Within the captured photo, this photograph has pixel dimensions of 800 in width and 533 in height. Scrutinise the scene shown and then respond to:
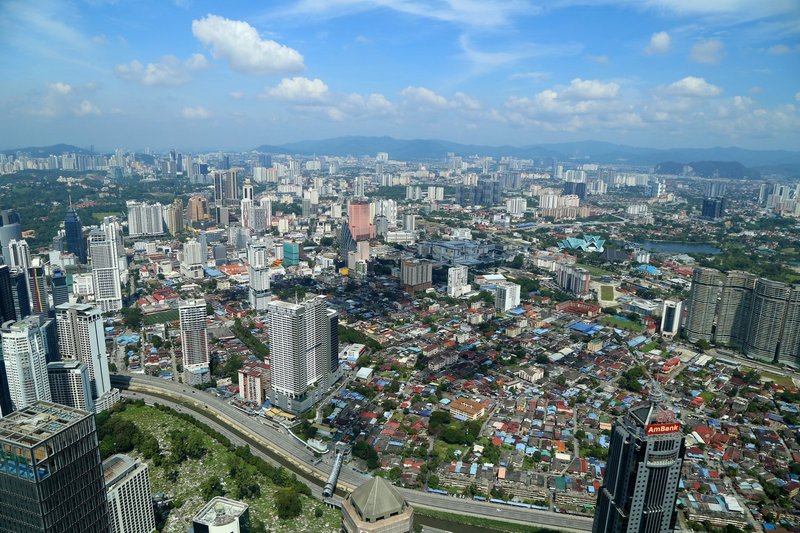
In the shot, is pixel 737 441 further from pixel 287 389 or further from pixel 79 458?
pixel 79 458

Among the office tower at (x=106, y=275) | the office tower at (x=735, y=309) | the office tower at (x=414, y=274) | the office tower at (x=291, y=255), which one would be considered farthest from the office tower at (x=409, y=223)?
the office tower at (x=735, y=309)

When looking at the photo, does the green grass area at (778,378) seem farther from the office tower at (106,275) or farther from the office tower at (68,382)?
the office tower at (106,275)

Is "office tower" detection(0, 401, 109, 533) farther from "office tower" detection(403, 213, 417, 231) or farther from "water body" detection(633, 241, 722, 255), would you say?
"water body" detection(633, 241, 722, 255)

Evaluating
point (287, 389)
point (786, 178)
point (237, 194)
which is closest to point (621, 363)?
point (287, 389)

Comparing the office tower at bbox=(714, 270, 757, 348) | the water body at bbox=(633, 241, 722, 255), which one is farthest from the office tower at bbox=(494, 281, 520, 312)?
the water body at bbox=(633, 241, 722, 255)

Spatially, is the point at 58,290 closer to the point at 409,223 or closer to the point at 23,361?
the point at 23,361
